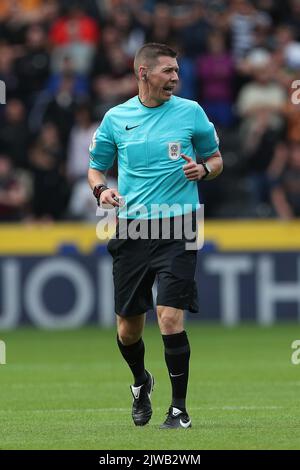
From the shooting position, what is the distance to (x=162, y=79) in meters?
8.89

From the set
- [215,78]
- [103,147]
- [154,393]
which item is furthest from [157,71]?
[215,78]

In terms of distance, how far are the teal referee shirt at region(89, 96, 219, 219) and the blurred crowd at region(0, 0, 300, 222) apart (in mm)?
9595

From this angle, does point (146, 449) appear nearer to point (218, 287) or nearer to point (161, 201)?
point (161, 201)

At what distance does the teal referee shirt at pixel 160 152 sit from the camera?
8898 millimetres

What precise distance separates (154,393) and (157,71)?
11.0 feet

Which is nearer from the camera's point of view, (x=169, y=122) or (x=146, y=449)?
(x=146, y=449)

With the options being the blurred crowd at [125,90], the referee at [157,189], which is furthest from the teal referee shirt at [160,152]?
the blurred crowd at [125,90]

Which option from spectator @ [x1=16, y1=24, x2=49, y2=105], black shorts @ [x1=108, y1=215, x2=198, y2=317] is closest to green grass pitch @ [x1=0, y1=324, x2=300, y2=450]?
black shorts @ [x1=108, y1=215, x2=198, y2=317]

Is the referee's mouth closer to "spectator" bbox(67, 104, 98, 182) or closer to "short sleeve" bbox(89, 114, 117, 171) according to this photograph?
"short sleeve" bbox(89, 114, 117, 171)

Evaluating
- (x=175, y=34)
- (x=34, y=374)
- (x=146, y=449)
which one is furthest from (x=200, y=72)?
(x=146, y=449)

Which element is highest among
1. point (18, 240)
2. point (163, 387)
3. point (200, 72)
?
point (200, 72)

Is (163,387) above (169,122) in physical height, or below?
below

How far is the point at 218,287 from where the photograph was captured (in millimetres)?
18469

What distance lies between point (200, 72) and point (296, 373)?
8.68 meters
